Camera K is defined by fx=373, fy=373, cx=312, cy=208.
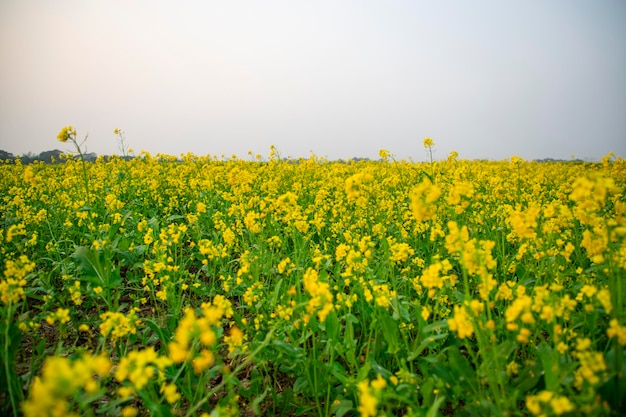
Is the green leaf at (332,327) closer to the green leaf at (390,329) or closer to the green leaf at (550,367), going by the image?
the green leaf at (390,329)

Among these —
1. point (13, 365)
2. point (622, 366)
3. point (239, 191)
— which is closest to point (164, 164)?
point (239, 191)

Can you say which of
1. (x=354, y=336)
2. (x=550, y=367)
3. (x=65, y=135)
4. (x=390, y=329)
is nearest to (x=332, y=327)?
(x=390, y=329)

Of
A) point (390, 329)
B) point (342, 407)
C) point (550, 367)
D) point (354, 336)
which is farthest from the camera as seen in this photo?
point (354, 336)

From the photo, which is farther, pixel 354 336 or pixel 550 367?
pixel 354 336

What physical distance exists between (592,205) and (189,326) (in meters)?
1.91

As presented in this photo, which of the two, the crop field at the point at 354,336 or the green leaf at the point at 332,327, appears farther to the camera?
the green leaf at the point at 332,327

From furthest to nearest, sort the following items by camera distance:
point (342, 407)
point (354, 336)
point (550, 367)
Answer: point (354, 336), point (342, 407), point (550, 367)

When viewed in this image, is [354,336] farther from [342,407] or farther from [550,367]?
[550,367]

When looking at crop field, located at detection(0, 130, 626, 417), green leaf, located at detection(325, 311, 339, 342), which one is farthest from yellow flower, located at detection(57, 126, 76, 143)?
green leaf, located at detection(325, 311, 339, 342)

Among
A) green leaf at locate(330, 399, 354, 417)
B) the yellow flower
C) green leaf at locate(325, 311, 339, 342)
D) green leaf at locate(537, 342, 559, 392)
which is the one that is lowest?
green leaf at locate(330, 399, 354, 417)

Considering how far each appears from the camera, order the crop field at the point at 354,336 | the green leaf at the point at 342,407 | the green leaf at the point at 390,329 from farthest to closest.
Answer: the green leaf at the point at 390,329, the green leaf at the point at 342,407, the crop field at the point at 354,336

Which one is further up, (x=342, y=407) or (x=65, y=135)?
(x=65, y=135)

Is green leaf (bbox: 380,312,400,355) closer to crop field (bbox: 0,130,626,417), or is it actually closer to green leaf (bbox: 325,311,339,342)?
crop field (bbox: 0,130,626,417)

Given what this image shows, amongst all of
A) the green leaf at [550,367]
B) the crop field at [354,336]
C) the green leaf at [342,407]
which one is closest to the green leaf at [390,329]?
the crop field at [354,336]
